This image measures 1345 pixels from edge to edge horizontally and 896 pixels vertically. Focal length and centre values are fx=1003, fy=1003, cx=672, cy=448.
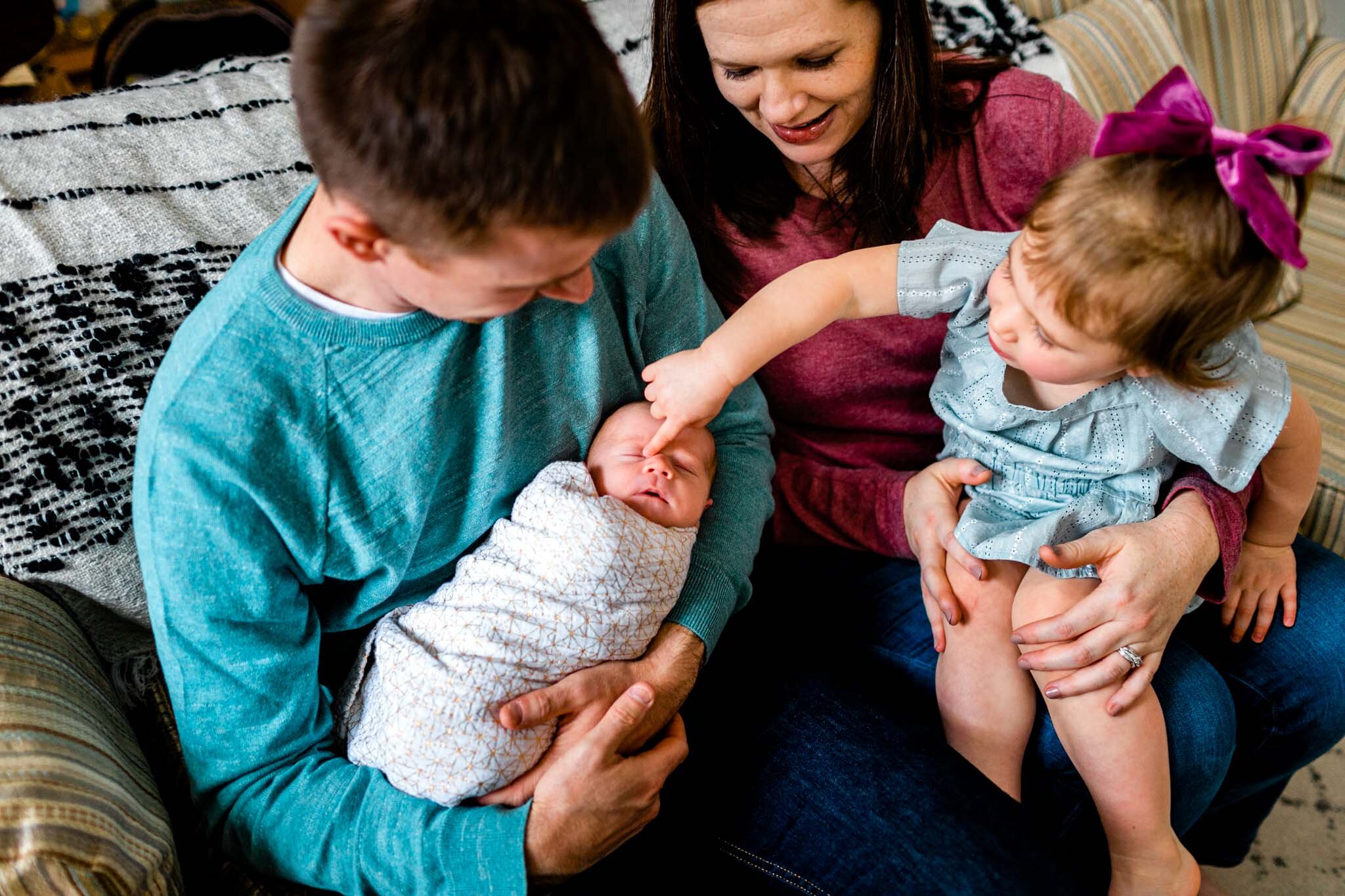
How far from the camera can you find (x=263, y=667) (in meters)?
0.97

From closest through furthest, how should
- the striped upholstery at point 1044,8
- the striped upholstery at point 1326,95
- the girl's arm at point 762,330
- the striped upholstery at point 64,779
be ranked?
the striped upholstery at point 64,779 < the girl's arm at point 762,330 < the striped upholstery at point 1044,8 < the striped upholstery at point 1326,95

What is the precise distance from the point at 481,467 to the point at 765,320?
Answer: 35 cm

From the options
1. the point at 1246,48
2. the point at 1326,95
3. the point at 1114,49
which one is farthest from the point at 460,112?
the point at 1326,95

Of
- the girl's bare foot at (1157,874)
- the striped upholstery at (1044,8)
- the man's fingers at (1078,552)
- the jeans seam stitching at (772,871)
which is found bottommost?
the girl's bare foot at (1157,874)

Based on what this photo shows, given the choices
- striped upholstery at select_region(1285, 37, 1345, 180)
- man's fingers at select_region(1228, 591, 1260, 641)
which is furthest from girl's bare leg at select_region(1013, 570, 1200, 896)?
striped upholstery at select_region(1285, 37, 1345, 180)

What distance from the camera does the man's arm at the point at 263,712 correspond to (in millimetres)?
917

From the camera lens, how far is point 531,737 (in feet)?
3.39

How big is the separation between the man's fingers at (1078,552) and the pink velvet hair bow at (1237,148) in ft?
1.21

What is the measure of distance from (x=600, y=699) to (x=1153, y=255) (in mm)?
711

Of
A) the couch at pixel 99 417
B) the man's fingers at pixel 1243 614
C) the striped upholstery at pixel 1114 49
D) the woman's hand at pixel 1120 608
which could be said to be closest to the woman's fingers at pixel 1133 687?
the woman's hand at pixel 1120 608

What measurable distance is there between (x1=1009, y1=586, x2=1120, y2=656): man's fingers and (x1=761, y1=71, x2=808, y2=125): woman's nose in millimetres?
662

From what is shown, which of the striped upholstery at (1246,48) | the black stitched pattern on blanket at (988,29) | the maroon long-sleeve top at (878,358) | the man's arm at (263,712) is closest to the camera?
the man's arm at (263,712)

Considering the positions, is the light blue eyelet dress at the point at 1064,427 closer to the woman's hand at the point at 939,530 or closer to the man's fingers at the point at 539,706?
the woman's hand at the point at 939,530

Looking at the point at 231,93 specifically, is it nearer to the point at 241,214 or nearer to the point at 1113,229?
the point at 241,214
